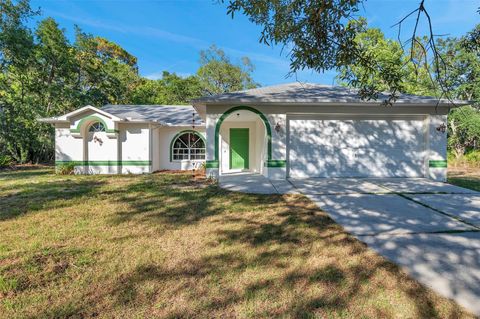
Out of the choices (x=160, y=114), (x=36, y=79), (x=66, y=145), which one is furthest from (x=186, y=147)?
(x=36, y=79)

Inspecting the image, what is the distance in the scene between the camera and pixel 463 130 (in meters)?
20.0

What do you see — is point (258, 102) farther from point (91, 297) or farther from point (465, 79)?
point (465, 79)

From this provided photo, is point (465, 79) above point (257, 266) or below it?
above

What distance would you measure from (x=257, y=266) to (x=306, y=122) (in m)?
8.09

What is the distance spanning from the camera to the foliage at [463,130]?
59.7ft

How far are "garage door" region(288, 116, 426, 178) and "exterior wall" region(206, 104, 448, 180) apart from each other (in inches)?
12.6

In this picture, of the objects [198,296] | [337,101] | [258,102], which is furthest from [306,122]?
[198,296]

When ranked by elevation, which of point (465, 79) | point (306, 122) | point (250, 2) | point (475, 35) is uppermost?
point (465, 79)

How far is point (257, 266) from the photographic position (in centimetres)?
327

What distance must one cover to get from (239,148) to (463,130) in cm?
1831

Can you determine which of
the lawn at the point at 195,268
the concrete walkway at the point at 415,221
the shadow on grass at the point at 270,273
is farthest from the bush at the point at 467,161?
the shadow on grass at the point at 270,273

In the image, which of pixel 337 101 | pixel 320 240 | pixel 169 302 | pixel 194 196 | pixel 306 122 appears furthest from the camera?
pixel 306 122

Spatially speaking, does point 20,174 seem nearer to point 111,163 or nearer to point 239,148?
point 111,163

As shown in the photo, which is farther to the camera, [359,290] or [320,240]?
[320,240]
